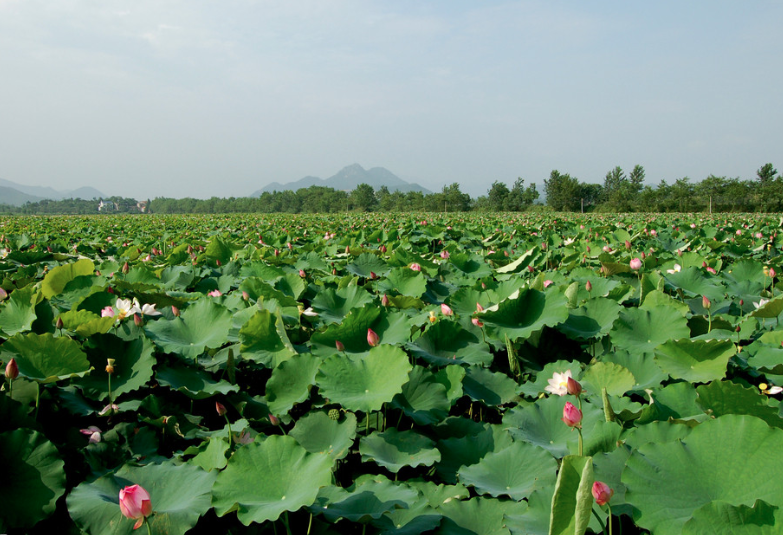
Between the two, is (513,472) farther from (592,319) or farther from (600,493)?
(592,319)

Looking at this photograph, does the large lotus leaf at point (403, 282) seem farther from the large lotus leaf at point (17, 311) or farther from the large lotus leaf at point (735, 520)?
the large lotus leaf at point (735, 520)

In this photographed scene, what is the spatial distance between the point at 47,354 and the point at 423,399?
1002mm

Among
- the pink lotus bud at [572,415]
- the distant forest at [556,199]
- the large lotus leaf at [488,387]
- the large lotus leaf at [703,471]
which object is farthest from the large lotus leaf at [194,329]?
the distant forest at [556,199]

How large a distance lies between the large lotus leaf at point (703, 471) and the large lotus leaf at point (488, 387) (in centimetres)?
52

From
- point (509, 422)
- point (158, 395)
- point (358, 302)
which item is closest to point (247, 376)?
point (158, 395)

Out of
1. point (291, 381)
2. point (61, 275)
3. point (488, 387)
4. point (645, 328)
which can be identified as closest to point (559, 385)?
point (488, 387)

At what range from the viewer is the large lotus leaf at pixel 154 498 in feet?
2.67

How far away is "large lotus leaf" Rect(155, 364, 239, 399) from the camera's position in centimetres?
126

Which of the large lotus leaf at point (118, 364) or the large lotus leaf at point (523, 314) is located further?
the large lotus leaf at point (523, 314)

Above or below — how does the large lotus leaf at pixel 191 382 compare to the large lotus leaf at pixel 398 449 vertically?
above

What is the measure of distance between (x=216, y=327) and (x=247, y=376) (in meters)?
0.21

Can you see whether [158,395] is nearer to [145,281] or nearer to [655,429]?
[145,281]

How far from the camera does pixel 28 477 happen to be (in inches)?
33.9

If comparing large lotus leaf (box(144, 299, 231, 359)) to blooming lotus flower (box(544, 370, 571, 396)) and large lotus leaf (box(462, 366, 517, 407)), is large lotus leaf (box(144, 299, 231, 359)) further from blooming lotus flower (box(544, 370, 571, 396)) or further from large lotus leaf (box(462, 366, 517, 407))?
blooming lotus flower (box(544, 370, 571, 396))
